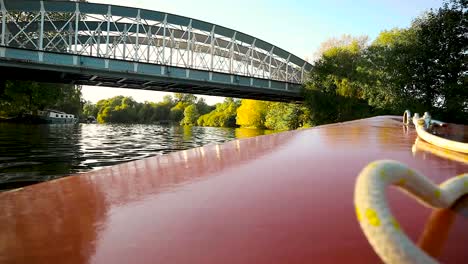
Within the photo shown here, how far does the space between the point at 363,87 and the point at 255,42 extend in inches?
615

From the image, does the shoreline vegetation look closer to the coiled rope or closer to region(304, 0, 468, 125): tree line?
region(304, 0, 468, 125): tree line

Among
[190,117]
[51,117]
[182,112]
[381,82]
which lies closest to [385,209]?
[381,82]

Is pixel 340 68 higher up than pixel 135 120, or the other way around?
pixel 340 68

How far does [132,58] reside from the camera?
27562mm

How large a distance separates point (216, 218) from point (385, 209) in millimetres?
394

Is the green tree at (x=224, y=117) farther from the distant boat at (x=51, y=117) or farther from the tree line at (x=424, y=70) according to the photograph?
the tree line at (x=424, y=70)

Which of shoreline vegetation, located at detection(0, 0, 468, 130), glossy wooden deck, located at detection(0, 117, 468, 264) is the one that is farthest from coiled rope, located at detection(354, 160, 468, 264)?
shoreline vegetation, located at detection(0, 0, 468, 130)

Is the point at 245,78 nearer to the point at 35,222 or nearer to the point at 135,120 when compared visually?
the point at 35,222

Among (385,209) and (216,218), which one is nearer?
(385,209)

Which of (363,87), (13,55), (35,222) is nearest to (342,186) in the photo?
(35,222)

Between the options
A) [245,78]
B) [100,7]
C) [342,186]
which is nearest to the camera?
[342,186]

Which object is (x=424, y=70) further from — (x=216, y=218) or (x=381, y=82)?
(x=216, y=218)

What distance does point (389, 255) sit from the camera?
361mm

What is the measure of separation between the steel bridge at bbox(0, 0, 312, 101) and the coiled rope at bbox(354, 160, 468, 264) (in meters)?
19.4
